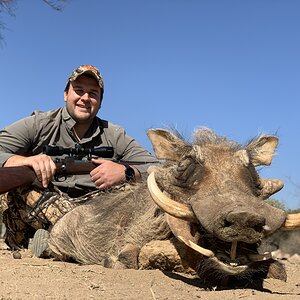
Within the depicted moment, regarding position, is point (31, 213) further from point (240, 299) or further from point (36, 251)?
point (240, 299)

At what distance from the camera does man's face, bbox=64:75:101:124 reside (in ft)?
18.0

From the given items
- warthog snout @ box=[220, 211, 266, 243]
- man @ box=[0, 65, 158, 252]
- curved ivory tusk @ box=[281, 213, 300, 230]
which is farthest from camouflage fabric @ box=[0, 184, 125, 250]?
warthog snout @ box=[220, 211, 266, 243]

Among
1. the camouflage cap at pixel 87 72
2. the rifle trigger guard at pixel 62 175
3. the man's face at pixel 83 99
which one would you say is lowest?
the rifle trigger guard at pixel 62 175

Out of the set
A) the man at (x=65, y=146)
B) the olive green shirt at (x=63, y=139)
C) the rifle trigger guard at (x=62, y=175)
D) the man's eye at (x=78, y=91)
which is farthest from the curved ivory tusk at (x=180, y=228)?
the man's eye at (x=78, y=91)

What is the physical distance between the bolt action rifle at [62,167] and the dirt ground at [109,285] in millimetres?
962

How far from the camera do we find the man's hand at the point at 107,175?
4.76m

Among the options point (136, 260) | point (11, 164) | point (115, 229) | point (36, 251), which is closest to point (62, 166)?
point (11, 164)

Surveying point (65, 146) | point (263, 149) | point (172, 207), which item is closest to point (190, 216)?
point (172, 207)

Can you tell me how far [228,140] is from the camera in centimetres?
388

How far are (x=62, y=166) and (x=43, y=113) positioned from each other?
802 millimetres

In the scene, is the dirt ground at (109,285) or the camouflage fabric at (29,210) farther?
the camouflage fabric at (29,210)

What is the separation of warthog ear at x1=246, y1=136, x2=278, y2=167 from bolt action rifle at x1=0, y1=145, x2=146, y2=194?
1.51 m

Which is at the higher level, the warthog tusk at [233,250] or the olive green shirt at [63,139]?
the olive green shirt at [63,139]

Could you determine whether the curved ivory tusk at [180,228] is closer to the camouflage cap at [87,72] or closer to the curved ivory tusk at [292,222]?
the curved ivory tusk at [292,222]
